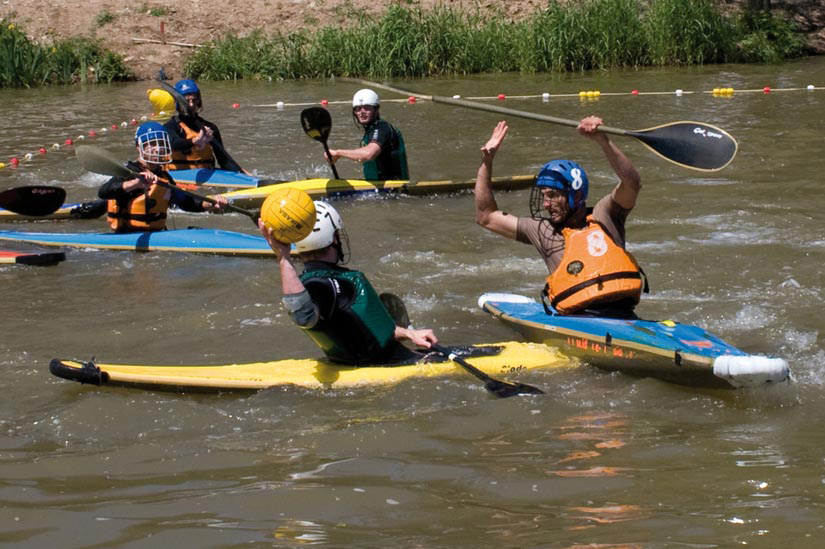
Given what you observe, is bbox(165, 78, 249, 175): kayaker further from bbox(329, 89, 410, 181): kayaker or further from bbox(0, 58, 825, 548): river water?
bbox(329, 89, 410, 181): kayaker

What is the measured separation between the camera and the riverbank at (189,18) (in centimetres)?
2131

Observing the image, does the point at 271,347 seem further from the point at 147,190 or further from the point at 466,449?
the point at 147,190

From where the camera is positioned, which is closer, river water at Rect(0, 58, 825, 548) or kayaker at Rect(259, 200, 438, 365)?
river water at Rect(0, 58, 825, 548)

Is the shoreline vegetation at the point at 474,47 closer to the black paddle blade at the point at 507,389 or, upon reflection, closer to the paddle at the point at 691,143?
the paddle at the point at 691,143

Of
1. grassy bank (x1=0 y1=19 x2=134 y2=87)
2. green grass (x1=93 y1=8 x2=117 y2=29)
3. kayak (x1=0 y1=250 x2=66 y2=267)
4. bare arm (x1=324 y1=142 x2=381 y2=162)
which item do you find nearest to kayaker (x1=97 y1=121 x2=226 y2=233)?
kayak (x1=0 y1=250 x2=66 y2=267)

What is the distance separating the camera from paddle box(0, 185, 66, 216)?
956 centimetres

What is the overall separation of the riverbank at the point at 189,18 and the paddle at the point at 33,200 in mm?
11500

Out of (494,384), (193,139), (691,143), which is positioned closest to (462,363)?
(494,384)

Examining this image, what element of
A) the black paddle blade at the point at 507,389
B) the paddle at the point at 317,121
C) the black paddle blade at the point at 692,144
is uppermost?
the black paddle blade at the point at 692,144

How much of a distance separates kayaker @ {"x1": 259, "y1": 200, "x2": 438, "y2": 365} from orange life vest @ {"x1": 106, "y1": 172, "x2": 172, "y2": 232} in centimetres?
389

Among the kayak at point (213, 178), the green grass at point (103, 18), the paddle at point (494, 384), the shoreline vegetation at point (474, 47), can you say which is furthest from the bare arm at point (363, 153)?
the green grass at point (103, 18)

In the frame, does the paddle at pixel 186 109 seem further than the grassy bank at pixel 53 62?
No

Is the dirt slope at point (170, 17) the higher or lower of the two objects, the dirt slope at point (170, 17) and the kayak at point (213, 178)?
the higher

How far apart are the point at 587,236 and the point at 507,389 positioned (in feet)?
2.96
